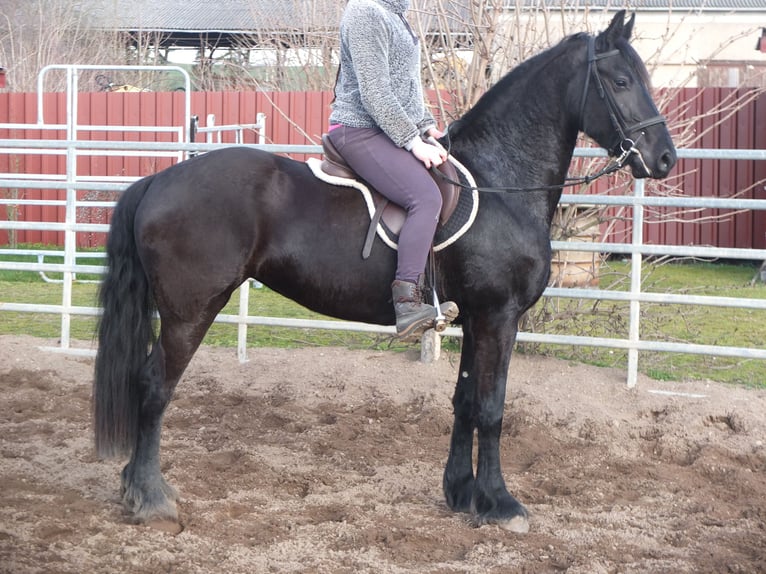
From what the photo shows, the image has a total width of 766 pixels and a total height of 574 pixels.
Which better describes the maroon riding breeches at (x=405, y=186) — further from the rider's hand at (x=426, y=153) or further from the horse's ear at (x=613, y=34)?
the horse's ear at (x=613, y=34)

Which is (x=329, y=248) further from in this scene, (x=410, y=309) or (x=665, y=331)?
(x=665, y=331)

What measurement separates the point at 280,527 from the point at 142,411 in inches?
34.3

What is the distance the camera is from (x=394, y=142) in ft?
14.4

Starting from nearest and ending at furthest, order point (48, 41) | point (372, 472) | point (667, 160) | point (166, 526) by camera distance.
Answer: point (166, 526) → point (667, 160) → point (372, 472) → point (48, 41)

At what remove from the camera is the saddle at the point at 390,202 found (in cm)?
441

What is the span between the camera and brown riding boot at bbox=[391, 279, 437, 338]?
4.30 m

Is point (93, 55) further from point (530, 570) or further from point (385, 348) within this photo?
point (530, 570)

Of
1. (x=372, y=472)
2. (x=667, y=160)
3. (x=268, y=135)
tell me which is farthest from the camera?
(x=268, y=135)

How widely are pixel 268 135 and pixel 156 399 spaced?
11627mm

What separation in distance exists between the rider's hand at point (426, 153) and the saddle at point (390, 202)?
101mm

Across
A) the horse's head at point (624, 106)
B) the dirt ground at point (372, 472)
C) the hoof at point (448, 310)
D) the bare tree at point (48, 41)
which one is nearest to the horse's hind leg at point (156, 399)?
the dirt ground at point (372, 472)

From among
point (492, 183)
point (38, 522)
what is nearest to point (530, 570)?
point (492, 183)

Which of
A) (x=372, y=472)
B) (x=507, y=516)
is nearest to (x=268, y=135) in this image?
(x=372, y=472)

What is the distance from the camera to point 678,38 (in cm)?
A: 2212
